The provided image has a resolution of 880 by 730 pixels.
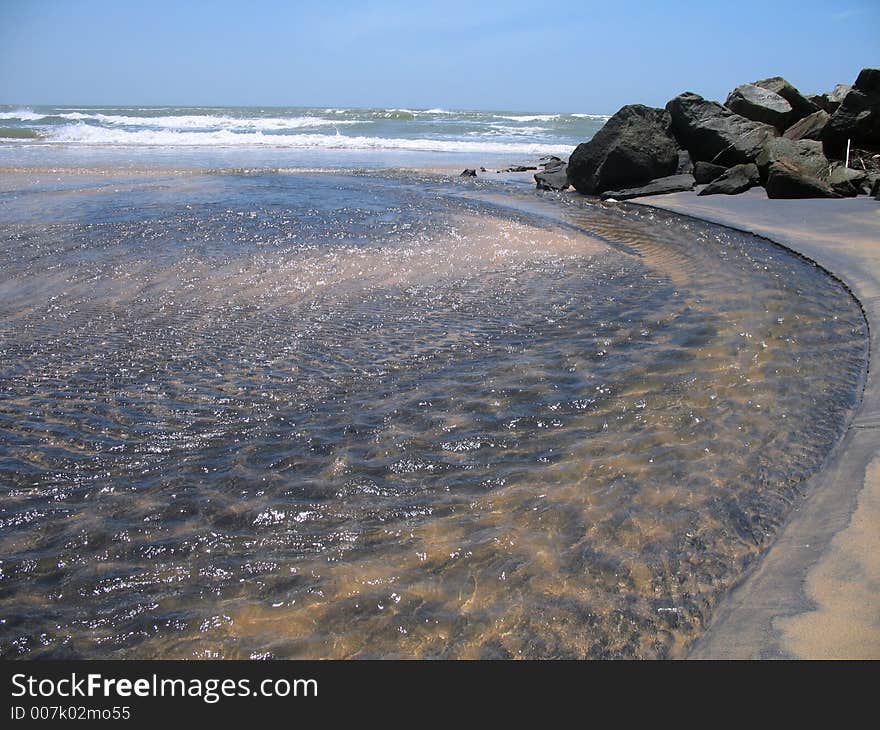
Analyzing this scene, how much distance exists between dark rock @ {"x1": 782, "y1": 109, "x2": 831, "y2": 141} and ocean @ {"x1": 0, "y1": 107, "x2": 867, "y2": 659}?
8.82m

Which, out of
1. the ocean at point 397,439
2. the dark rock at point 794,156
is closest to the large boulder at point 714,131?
the dark rock at point 794,156

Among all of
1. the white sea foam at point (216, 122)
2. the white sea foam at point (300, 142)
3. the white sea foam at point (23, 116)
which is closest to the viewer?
the white sea foam at point (300, 142)

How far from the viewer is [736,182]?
12.6m

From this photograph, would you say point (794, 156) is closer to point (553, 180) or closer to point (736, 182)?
point (736, 182)

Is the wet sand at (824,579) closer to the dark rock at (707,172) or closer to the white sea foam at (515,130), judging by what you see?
the dark rock at (707,172)

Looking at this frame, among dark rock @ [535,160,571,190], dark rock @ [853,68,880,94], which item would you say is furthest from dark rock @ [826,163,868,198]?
dark rock @ [535,160,571,190]

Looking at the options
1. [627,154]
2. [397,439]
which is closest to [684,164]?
[627,154]

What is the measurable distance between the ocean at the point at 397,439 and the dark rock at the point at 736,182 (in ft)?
16.7

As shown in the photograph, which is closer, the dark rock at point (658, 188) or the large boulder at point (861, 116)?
the large boulder at point (861, 116)

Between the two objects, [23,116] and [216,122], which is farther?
[23,116]

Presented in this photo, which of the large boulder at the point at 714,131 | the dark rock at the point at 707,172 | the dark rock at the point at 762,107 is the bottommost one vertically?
the dark rock at the point at 707,172

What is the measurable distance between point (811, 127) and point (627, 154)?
4.68 metres

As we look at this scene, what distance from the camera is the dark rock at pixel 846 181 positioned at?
1111 centimetres

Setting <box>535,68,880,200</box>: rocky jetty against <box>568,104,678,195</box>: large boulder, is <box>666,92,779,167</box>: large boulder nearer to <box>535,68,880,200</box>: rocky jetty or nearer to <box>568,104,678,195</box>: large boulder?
<box>535,68,880,200</box>: rocky jetty
